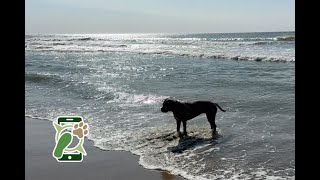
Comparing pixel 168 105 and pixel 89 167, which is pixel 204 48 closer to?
pixel 168 105

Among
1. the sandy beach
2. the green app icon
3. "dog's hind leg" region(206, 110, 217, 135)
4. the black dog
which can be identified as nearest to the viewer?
the sandy beach

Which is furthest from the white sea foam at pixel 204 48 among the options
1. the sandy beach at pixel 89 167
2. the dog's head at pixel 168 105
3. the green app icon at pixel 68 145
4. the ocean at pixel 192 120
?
the green app icon at pixel 68 145

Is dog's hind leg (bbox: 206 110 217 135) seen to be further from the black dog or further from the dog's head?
the dog's head

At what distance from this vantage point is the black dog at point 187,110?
8.77m

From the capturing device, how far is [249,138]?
829 cm

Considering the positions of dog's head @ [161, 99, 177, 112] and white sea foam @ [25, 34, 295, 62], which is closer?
dog's head @ [161, 99, 177, 112]

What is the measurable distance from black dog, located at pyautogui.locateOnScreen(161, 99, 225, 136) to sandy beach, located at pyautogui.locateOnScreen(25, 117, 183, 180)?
5.83 feet

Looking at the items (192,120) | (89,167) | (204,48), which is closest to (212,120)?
(192,120)

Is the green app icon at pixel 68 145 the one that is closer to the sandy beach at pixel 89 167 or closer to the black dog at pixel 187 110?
the sandy beach at pixel 89 167

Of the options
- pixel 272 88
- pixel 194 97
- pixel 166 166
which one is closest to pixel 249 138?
pixel 166 166

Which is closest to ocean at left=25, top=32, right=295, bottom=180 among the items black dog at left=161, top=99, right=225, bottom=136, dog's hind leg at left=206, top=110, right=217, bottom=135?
dog's hind leg at left=206, top=110, right=217, bottom=135

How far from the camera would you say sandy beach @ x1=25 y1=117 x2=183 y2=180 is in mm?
6109

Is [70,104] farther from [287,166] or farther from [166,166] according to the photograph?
[287,166]
